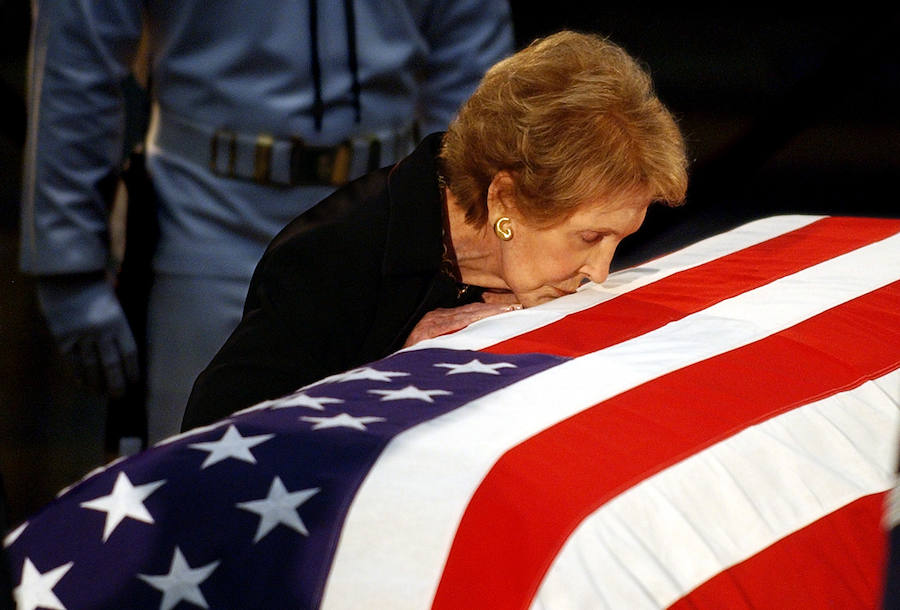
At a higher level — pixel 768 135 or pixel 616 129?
pixel 616 129

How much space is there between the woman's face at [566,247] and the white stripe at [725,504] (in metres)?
0.39

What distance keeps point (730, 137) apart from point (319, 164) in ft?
3.76

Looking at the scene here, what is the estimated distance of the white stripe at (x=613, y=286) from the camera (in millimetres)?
1359

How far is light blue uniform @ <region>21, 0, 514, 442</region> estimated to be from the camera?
65.7 inches

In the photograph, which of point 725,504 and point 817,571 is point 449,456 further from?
point 817,571

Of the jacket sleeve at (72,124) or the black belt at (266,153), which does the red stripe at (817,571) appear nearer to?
the black belt at (266,153)

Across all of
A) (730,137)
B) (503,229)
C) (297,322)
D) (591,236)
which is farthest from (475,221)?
(730,137)

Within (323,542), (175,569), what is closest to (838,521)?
(323,542)

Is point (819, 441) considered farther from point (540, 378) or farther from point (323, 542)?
point (323, 542)

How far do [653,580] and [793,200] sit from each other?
70.3 inches

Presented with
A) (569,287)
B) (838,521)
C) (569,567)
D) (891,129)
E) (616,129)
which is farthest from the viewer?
(891,129)

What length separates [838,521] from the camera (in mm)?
1123

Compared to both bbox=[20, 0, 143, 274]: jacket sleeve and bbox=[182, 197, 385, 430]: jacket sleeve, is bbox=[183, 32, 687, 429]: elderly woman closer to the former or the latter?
bbox=[182, 197, 385, 430]: jacket sleeve

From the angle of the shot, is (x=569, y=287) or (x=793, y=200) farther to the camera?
(x=793, y=200)
